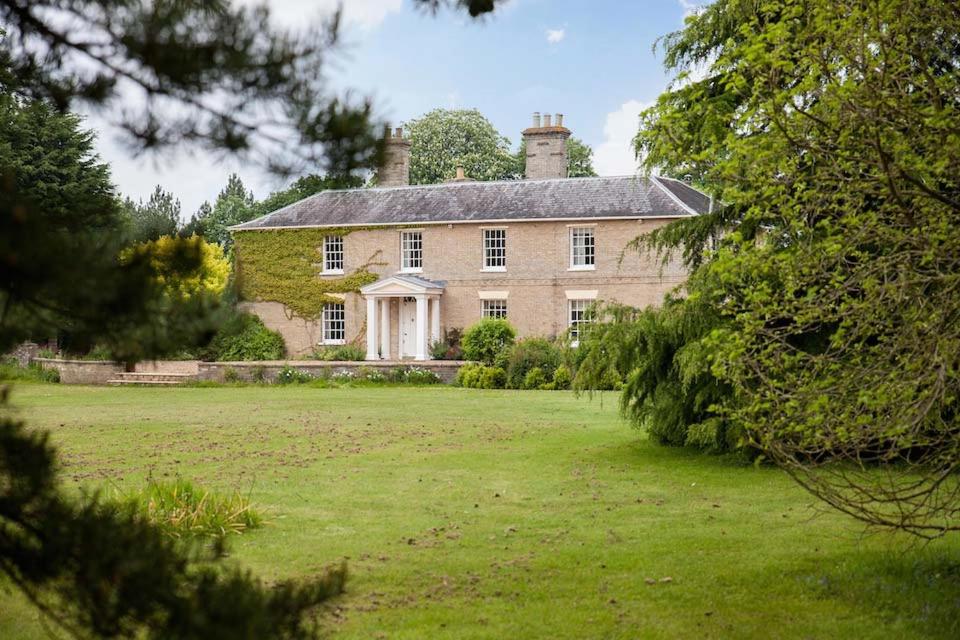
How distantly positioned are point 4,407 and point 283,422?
16.8m

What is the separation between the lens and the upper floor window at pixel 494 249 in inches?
1483

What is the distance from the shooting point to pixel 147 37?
3.82 m

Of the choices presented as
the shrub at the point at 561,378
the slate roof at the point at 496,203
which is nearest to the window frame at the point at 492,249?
the slate roof at the point at 496,203

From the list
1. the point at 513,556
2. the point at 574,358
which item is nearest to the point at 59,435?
the point at 574,358

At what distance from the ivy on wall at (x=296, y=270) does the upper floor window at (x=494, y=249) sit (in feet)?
13.9

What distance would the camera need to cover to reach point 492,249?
37844mm

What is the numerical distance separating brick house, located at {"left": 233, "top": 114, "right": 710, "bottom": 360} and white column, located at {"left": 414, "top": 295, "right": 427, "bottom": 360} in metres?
0.05

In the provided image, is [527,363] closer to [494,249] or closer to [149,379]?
[494,249]

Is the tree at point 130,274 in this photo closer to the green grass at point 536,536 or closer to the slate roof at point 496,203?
the green grass at point 536,536

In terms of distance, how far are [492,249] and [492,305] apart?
6.87 ft

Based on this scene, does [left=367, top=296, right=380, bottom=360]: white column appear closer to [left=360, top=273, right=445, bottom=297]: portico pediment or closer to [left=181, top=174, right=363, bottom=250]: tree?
[left=360, top=273, right=445, bottom=297]: portico pediment

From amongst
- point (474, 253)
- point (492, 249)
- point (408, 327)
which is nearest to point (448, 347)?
point (408, 327)

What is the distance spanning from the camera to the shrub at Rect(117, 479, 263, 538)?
919 cm

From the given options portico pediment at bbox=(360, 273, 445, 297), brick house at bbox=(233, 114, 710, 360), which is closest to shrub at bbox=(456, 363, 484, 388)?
brick house at bbox=(233, 114, 710, 360)
